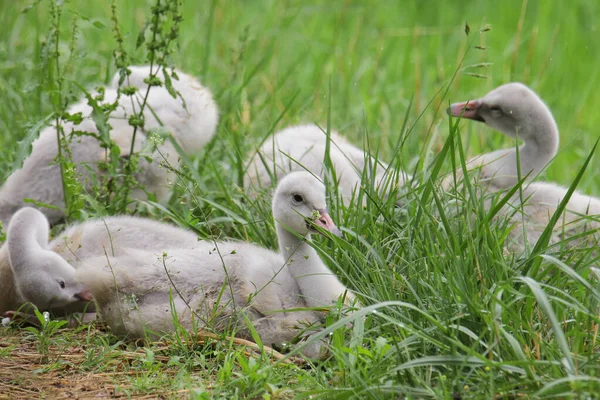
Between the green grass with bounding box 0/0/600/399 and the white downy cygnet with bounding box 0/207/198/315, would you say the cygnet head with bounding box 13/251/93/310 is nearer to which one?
the white downy cygnet with bounding box 0/207/198/315

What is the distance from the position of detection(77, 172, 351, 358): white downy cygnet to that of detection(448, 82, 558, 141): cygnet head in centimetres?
142

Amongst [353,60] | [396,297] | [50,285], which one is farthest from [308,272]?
[353,60]

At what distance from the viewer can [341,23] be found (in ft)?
29.1

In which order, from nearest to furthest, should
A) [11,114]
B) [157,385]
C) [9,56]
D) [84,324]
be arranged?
1. [157,385]
2. [84,324]
3. [11,114]
4. [9,56]

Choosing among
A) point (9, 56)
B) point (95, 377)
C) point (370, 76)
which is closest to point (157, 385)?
point (95, 377)

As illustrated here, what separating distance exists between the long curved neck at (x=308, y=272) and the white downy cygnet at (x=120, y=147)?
3.58ft

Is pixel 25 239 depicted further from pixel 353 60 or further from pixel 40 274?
pixel 353 60

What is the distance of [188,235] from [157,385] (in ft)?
3.80

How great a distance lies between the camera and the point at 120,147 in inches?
202

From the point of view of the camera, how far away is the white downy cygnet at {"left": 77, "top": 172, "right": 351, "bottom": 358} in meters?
3.74

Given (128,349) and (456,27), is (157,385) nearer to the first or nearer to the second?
(128,349)

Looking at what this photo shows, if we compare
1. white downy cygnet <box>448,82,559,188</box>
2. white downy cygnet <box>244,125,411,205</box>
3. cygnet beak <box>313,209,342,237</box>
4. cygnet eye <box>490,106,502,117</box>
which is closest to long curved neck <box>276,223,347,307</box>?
cygnet beak <box>313,209,342,237</box>

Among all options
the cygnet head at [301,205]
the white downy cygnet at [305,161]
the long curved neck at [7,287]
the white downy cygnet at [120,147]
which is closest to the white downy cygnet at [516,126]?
the white downy cygnet at [305,161]

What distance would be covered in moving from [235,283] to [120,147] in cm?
159
